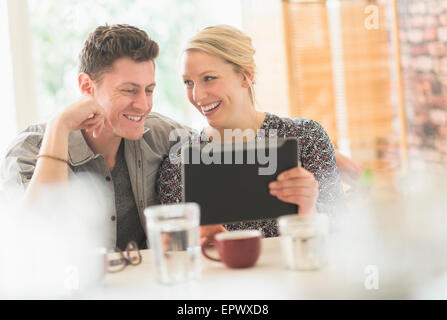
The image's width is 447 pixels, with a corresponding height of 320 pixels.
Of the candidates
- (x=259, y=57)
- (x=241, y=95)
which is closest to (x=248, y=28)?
(x=259, y=57)

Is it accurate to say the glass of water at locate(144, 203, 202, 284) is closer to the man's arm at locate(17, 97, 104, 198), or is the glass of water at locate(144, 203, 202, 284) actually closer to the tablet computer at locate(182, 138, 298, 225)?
the tablet computer at locate(182, 138, 298, 225)

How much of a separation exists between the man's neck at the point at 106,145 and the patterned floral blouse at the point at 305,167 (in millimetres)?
159

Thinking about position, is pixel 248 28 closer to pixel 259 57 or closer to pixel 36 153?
pixel 259 57

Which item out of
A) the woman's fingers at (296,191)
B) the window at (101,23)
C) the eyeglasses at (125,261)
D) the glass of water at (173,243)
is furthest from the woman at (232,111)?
the window at (101,23)

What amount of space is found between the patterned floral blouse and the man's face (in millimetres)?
161

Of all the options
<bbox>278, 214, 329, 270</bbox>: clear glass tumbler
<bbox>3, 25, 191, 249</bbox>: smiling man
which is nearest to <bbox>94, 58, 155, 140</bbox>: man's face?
<bbox>3, 25, 191, 249</bbox>: smiling man

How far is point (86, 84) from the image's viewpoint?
1642 mm

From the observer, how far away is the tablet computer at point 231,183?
1064 millimetres

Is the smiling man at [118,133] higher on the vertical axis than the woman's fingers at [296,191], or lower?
higher

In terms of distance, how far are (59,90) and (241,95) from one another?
1.91 meters

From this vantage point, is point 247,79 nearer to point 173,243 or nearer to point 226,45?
point 226,45

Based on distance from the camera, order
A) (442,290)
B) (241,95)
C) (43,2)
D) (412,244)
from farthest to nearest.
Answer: (43,2) → (241,95) → (412,244) → (442,290)

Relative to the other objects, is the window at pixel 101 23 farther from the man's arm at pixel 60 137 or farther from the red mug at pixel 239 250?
the red mug at pixel 239 250

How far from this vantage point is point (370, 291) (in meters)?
0.81
